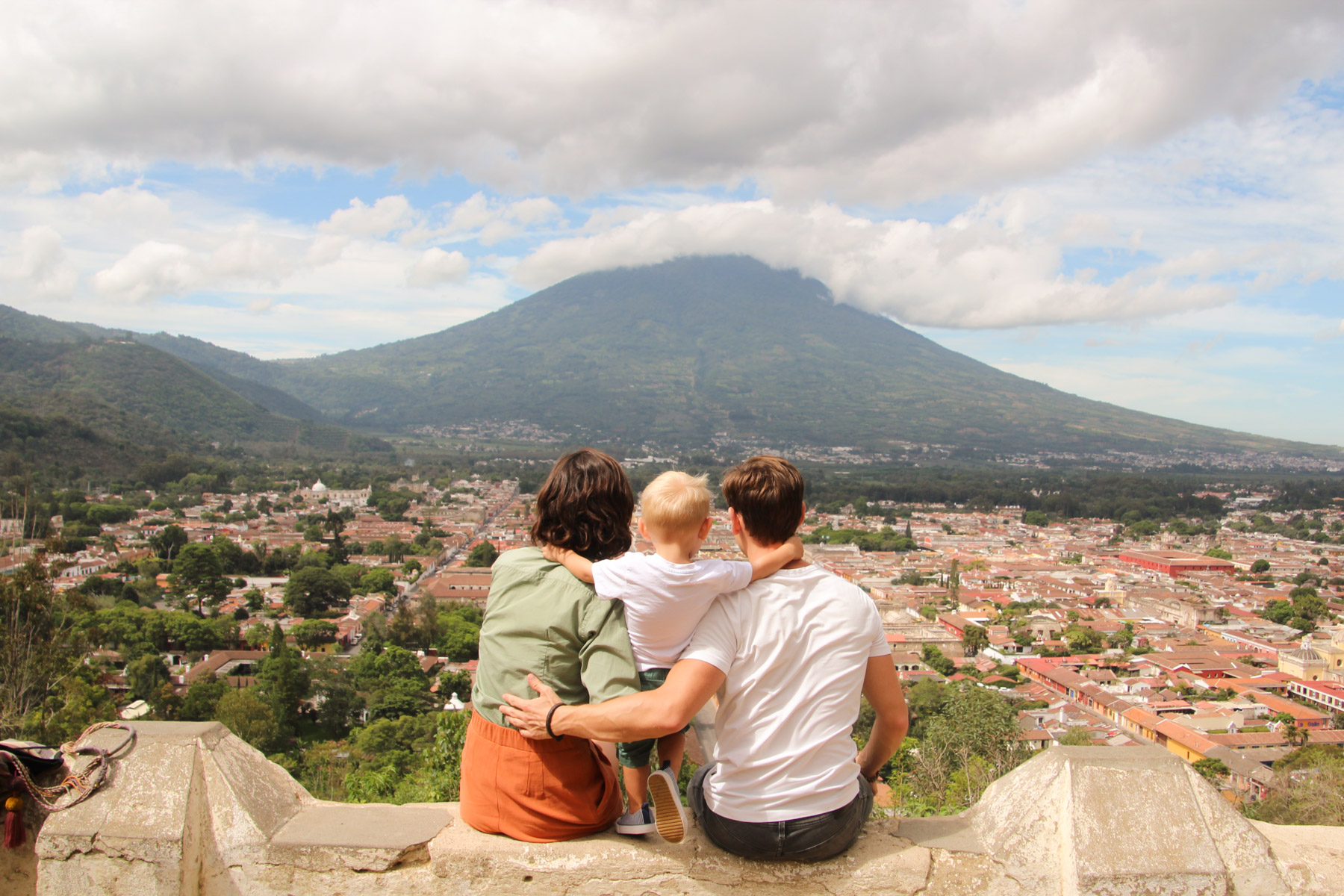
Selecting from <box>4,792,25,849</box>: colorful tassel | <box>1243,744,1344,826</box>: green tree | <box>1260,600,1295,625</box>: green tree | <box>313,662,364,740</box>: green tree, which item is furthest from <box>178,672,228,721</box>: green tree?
<box>1260,600,1295,625</box>: green tree

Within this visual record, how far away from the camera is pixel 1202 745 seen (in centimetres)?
1047

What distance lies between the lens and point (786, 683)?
143 centimetres

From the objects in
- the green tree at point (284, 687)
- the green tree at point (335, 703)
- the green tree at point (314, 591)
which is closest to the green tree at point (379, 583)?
the green tree at point (314, 591)

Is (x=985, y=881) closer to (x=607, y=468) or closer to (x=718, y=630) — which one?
(x=718, y=630)

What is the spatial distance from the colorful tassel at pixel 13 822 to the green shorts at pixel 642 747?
127 centimetres

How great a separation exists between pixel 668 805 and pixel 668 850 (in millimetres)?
137

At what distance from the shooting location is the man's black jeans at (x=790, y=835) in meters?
1.44

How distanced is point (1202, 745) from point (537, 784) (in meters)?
12.1

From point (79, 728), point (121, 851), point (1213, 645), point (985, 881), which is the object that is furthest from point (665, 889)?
point (1213, 645)

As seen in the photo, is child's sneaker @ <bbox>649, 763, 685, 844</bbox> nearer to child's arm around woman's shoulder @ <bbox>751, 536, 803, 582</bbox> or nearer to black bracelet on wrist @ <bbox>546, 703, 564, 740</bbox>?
black bracelet on wrist @ <bbox>546, 703, 564, 740</bbox>

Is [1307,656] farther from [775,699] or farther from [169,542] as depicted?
[169,542]

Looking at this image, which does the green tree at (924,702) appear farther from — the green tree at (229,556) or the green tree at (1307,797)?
the green tree at (229,556)

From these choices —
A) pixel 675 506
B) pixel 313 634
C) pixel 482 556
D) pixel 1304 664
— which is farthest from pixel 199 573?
pixel 1304 664

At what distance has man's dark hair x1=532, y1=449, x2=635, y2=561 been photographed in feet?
5.09
